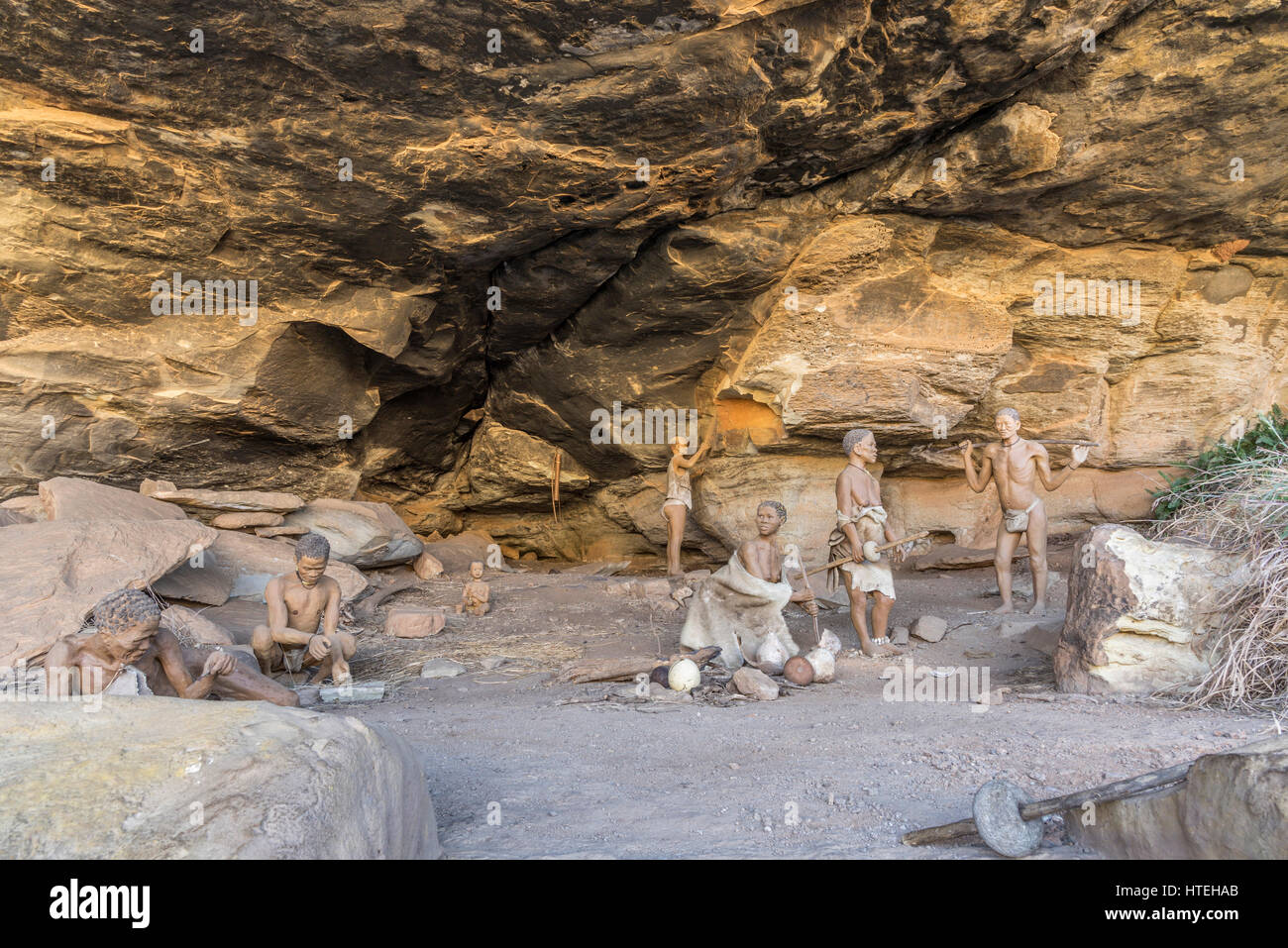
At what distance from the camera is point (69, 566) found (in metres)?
5.84

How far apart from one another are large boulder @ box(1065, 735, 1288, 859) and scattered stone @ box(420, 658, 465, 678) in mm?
4327

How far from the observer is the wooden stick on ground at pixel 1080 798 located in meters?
2.39

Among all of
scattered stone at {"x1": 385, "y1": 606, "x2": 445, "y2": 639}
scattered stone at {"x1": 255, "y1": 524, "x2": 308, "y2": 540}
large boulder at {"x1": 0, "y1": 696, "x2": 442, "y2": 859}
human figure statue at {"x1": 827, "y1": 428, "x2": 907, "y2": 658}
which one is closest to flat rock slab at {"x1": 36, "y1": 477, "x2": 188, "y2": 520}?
scattered stone at {"x1": 255, "y1": 524, "x2": 308, "y2": 540}

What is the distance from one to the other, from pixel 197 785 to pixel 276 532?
6.56 m

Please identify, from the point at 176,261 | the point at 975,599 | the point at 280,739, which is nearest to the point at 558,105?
the point at 176,261

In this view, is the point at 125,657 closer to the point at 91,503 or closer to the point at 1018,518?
the point at 91,503

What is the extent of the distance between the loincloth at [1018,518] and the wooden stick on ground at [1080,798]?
471 cm

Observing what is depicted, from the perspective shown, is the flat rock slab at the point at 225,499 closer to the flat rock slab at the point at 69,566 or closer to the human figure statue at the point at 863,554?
the flat rock slab at the point at 69,566

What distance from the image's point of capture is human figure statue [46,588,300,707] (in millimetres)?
3533

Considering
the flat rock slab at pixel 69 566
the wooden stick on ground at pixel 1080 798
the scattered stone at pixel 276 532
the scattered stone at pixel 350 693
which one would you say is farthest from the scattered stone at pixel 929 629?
the scattered stone at pixel 276 532

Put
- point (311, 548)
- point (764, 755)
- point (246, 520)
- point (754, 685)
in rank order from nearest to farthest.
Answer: point (764, 755) < point (754, 685) < point (311, 548) < point (246, 520)

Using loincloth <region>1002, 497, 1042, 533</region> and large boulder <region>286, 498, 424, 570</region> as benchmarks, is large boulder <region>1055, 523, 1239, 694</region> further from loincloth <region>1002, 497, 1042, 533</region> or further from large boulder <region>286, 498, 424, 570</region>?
large boulder <region>286, 498, 424, 570</region>

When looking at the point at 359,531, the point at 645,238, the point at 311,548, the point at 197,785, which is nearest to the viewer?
the point at 197,785

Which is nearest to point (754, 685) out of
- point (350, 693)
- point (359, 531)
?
point (350, 693)
